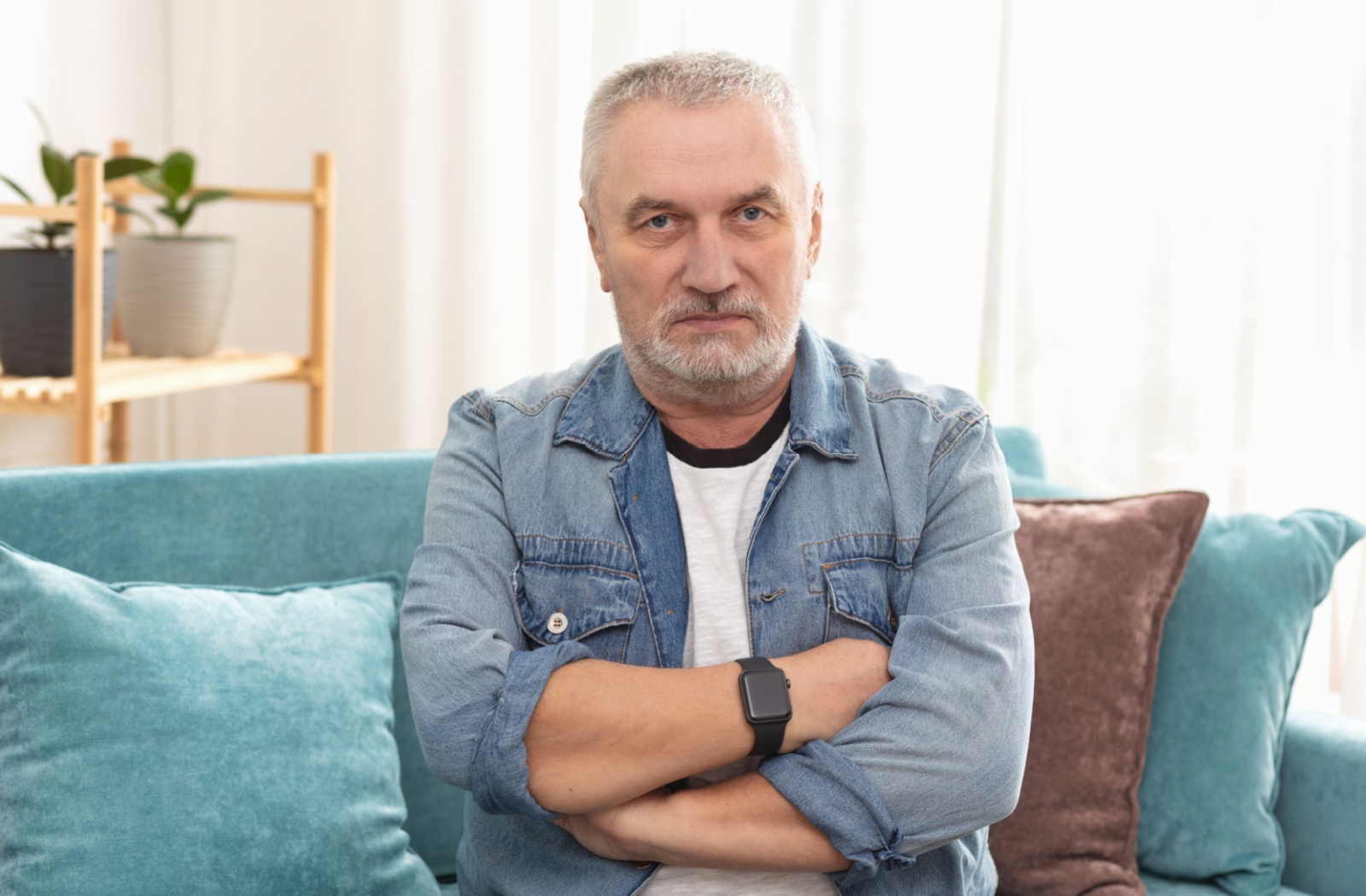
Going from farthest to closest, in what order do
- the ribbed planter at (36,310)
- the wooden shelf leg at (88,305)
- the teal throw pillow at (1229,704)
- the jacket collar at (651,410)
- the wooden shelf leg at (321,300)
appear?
the wooden shelf leg at (321,300) < the ribbed planter at (36,310) < the wooden shelf leg at (88,305) < the teal throw pillow at (1229,704) < the jacket collar at (651,410)

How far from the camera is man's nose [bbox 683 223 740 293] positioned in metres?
1.35

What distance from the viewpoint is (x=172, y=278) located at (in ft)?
7.94

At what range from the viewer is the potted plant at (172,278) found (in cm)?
241

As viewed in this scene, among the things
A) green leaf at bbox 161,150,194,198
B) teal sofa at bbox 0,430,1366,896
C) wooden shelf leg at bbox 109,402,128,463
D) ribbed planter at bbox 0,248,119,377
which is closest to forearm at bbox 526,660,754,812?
teal sofa at bbox 0,430,1366,896

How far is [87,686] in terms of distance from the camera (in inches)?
53.6

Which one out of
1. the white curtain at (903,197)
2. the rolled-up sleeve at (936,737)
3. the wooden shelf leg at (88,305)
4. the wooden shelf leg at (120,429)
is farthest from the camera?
the wooden shelf leg at (120,429)

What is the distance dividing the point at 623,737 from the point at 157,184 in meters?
1.80

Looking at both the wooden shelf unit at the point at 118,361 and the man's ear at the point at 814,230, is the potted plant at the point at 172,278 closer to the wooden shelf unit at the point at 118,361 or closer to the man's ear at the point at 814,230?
the wooden shelf unit at the point at 118,361

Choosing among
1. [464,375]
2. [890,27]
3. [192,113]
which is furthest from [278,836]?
[192,113]

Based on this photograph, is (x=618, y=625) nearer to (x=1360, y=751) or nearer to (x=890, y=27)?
(x=1360, y=751)

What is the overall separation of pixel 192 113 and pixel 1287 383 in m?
2.52

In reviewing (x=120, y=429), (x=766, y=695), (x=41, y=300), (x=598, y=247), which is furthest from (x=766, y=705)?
(x=120, y=429)

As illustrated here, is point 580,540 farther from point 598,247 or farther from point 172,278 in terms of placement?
point 172,278

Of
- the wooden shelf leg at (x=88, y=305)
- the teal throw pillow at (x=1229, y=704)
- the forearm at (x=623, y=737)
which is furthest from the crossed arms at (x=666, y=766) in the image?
the wooden shelf leg at (x=88, y=305)
